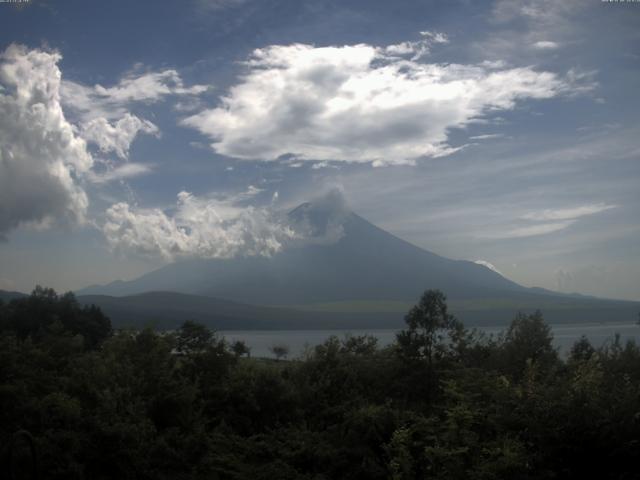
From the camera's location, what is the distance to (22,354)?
24.5 m

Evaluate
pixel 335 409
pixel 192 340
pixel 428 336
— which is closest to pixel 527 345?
pixel 428 336

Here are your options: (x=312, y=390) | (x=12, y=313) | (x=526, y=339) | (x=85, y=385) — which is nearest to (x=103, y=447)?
(x=85, y=385)

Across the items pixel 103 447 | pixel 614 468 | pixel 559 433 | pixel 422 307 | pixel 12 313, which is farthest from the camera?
pixel 12 313

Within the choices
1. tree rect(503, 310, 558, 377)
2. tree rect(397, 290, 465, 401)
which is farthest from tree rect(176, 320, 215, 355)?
tree rect(503, 310, 558, 377)

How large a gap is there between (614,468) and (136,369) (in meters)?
17.0

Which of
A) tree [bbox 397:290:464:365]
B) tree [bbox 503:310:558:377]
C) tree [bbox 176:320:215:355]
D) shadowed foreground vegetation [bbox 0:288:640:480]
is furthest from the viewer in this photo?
tree [bbox 176:320:215:355]

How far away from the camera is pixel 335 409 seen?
2089 centimetres

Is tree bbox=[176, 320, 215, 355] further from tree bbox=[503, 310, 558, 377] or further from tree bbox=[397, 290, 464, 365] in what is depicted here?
tree bbox=[503, 310, 558, 377]

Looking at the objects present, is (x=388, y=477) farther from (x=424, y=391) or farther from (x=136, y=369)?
(x=136, y=369)

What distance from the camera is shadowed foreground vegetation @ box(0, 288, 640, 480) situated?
14.9m

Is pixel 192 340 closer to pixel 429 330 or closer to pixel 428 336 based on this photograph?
pixel 428 336

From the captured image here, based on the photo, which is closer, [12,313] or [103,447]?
[103,447]

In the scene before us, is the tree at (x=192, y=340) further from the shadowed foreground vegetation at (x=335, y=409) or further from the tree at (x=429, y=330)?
the tree at (x=429, y=330)

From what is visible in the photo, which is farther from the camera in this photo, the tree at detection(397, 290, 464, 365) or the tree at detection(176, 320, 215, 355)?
the tree at detection(176, 320, 215, 355)
